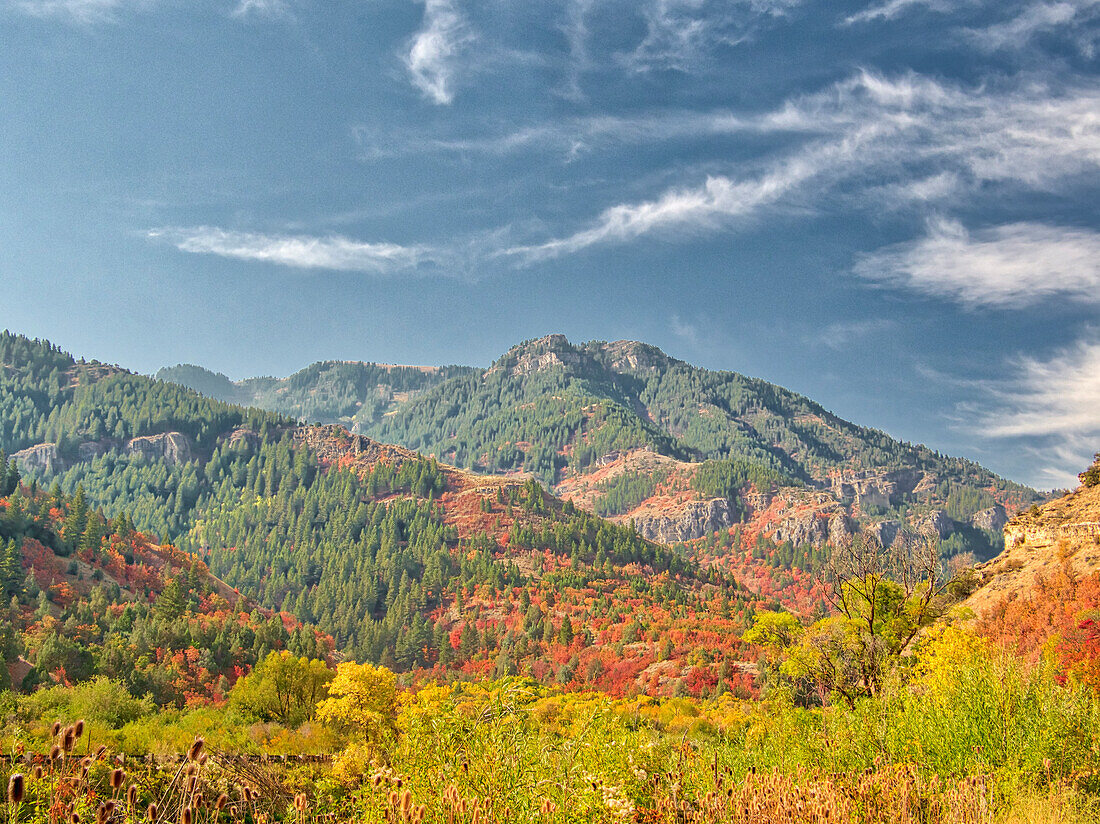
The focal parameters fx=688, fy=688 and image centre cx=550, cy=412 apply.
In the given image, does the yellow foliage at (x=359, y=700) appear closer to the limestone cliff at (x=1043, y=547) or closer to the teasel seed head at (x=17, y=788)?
the limestone cliff at (x=1043, y=547)

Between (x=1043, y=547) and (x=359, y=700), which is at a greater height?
(x=1043, y=547)

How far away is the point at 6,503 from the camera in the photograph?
121875 mm

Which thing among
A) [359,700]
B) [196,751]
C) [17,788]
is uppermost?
[196,751]

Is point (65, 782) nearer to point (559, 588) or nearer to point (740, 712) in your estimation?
point (740, 712)

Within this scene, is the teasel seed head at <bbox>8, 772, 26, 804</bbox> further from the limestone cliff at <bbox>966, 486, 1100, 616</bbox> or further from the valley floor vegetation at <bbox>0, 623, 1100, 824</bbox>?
the limestone cliff at <bbox>966, 486, 1100, 616</bbox>

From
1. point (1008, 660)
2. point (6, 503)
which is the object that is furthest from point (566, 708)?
point (6, 503)

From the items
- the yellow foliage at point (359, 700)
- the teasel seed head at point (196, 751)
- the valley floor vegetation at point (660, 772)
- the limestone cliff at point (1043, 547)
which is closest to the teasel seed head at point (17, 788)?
the valley floor vegetation at point (660, 772)

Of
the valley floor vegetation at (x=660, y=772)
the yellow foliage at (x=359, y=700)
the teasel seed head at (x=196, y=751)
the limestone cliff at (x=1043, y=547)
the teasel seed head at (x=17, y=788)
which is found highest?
the limestone cliff at (x=1043, y=547)

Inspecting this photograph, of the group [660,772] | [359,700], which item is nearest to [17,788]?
[660,772]

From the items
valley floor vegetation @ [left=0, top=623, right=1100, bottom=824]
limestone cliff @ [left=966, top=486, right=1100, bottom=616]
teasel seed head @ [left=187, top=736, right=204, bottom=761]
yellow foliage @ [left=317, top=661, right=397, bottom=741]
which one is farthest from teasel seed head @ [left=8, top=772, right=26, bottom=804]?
Answer: limestone cliff @ [left=966, top=486, right=1100, bottom=616]

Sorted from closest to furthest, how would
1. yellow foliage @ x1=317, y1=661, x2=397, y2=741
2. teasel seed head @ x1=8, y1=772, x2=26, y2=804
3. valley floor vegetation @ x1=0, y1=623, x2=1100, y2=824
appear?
teasel seed head @ x1=8, y1=772, x2=26, y2=804 → valley floor vegetation @ x1=0, y1=623, x2=1100, y2=824 → yellow foliage @ x1=317, y1=661, x2=397, y2=741

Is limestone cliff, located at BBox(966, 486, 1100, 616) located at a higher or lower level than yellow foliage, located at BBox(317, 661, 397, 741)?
higher

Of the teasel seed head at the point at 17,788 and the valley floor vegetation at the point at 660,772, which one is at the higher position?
the teasel seed head at the point at 17,788

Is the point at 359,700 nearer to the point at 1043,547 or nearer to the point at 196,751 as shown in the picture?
the point at 196,751
